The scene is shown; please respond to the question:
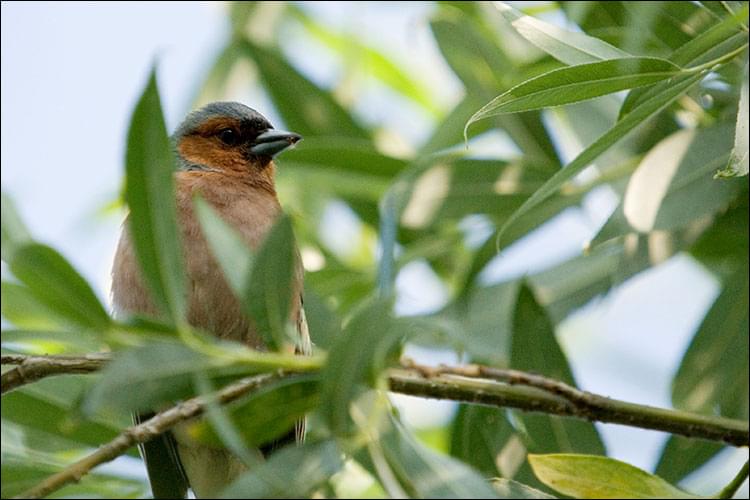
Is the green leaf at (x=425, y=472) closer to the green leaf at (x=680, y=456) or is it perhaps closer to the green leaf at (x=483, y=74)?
the green leaf at (x=680, y=456)

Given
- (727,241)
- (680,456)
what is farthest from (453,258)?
(680,456)

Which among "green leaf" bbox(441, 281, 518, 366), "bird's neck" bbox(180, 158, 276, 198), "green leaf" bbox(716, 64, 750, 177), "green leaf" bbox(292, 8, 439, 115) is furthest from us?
"green leaf" bbox(292, 8, 439, 115)

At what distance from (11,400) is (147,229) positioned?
1.18m

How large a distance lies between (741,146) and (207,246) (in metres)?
1.81

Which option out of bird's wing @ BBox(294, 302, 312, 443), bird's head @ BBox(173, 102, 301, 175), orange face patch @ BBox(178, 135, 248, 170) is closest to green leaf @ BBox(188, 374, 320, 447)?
bird's wing @ BBox(294, 302, 312, 443)

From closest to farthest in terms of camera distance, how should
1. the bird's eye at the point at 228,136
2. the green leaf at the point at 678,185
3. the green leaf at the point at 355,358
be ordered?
the green leaf at the point at 355,358, the green leaf at the point at 678,185, the bird's eye at the point at 228,136

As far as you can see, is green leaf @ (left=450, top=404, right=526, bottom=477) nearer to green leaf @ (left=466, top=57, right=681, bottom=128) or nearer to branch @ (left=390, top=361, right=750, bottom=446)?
branch @ (left=390, top=361, right=750, bottom=446)

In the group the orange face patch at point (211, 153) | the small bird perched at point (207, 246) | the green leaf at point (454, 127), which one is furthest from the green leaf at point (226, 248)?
the orange face patch at point (211, 153)

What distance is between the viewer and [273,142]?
468cm

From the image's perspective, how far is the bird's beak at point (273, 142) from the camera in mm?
4543

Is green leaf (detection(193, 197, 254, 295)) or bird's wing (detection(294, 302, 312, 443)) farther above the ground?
green leaf (detection(193, 197, 254, 295))

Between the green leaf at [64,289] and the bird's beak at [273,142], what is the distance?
Answer: 7.84ft

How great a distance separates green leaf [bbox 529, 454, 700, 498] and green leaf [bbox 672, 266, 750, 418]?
1.00 meters

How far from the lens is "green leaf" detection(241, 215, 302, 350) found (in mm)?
2096
